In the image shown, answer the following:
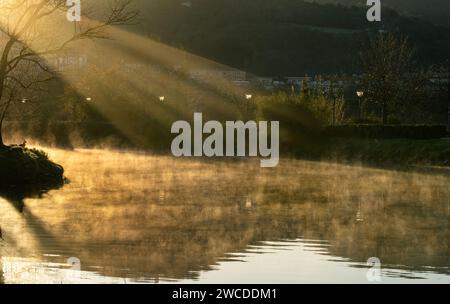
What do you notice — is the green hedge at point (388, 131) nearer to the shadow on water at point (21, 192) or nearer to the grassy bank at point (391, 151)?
the grassy bank at point (391, 151)

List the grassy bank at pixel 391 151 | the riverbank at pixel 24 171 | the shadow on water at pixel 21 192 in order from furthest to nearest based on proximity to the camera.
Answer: the grassy bank at pixel 391 151 → the riverbank at pixel 24 171 → the shadow on water at pixel 21 192

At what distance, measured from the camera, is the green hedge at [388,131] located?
207 feet

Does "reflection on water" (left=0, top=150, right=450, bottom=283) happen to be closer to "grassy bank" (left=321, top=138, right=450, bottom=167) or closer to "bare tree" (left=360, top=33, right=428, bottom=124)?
"grassy bank" (left=321, top=138, right=450, bottom=167)

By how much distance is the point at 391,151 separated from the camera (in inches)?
2383

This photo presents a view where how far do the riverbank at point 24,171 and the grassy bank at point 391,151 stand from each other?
2553 centimetres

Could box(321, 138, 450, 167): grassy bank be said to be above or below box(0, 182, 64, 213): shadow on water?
above

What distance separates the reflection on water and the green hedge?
70.3 feet

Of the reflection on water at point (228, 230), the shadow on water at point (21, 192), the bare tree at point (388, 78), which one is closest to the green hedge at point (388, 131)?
the bare tree at point (388, 78)

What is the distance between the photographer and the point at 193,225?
24.4 metres

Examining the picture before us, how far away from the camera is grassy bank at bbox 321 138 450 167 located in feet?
181

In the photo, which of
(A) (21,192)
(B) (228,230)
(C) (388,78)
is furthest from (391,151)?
(B) (228,230)

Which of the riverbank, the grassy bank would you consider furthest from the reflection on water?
the grassy bank

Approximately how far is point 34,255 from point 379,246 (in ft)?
26.8

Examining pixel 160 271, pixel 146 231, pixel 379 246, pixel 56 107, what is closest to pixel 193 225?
pixel 146 231
